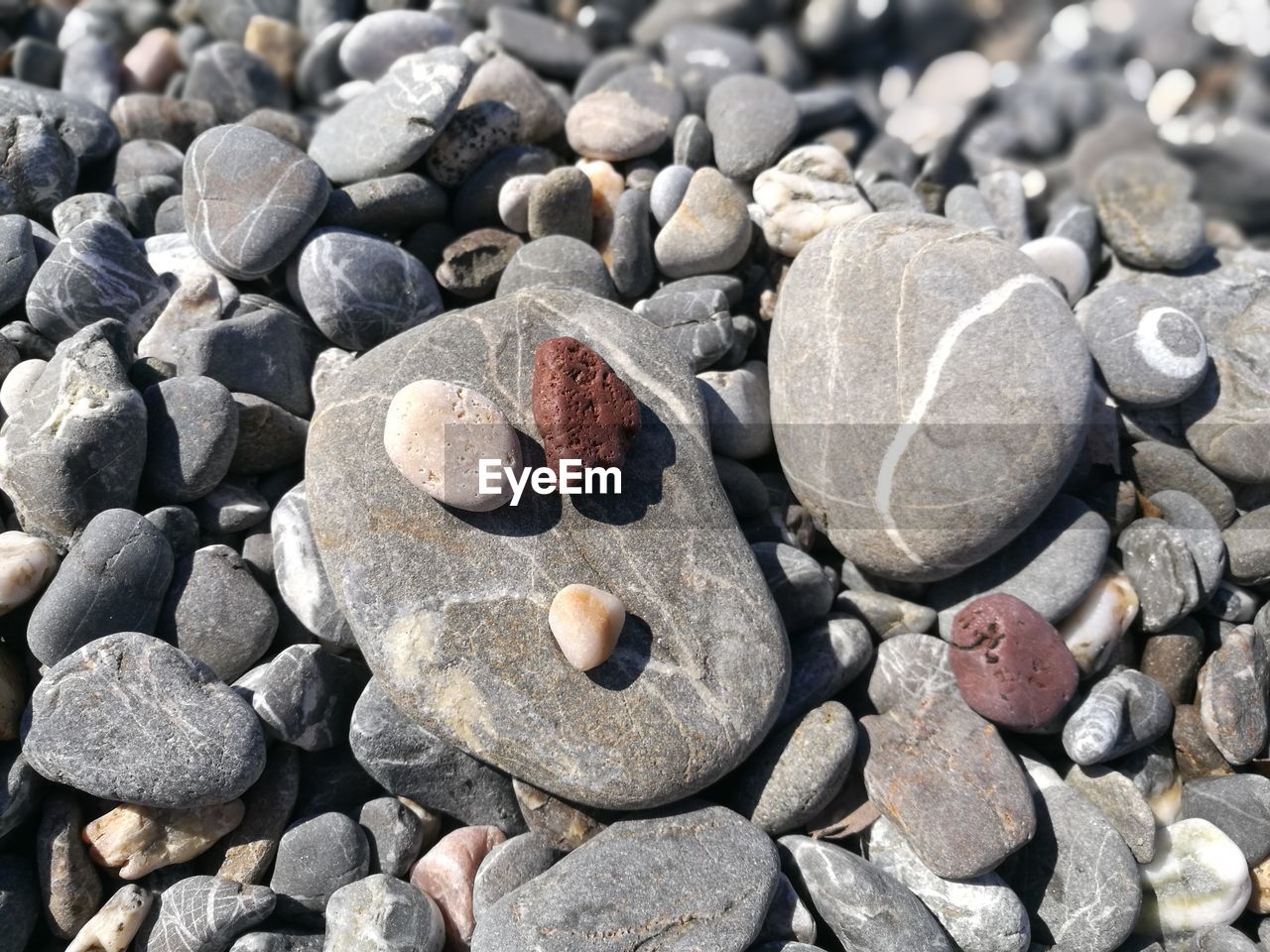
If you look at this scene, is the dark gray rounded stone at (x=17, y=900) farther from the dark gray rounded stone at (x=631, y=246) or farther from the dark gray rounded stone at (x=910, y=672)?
the dark gray rounded stone at (x=631, y=246)

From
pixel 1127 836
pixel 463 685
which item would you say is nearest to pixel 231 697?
pixel 463 685

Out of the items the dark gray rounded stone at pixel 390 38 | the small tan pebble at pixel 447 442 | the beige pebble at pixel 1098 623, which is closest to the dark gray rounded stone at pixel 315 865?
the small tan pebble at pixel 447 442

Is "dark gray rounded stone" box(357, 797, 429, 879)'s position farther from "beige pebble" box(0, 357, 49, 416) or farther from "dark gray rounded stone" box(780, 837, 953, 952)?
"beige pebble" box(0, 357, 49, 416)

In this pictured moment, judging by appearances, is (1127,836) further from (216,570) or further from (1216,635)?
(216,570)

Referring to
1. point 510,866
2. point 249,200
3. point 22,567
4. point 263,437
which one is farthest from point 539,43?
point 510,866

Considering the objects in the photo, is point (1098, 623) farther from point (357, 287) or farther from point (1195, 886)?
point (357, 287)

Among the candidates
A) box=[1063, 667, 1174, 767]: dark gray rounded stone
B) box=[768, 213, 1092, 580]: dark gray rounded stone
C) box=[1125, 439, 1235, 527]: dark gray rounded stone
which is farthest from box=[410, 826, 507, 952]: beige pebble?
box=[1125, 439, 1235, 527]: dark gray rounded stone
